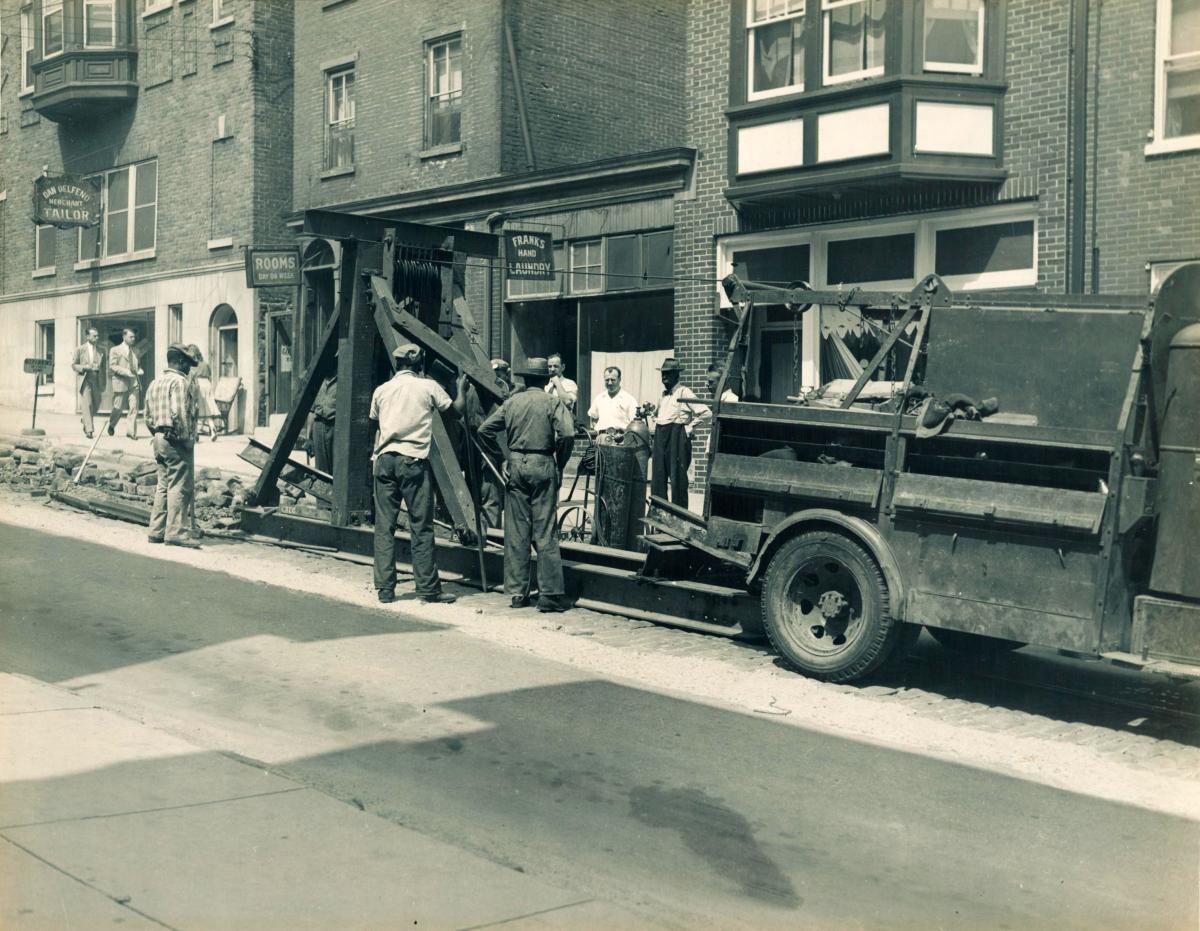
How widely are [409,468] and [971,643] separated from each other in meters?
4.63

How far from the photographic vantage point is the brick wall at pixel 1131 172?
1318 centimetres

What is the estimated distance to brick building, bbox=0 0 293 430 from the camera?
26859mm

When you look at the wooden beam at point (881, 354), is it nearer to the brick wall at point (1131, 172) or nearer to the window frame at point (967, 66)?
the brick wall at point (1131, 172)

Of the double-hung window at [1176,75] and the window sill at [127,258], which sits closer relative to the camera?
the double-hung window at [1176,75]

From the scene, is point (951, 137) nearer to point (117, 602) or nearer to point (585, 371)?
point (585, 371)

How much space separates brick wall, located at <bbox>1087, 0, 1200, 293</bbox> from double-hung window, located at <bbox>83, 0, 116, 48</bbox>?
2348cm

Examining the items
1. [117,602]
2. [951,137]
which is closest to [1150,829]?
[117,602]

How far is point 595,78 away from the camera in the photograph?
23375 millimetres

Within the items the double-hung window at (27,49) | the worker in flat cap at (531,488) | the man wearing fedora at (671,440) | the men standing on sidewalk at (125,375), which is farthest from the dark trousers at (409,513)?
the double-hung window at (27,49)

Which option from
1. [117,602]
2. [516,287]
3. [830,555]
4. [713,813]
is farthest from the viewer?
[516,287]

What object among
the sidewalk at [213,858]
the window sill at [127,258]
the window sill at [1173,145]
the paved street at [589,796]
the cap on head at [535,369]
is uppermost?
the window sill at [127,258]

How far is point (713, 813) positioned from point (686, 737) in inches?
46.0

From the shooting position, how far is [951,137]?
1493cm

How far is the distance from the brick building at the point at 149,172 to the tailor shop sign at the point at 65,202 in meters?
0.97
